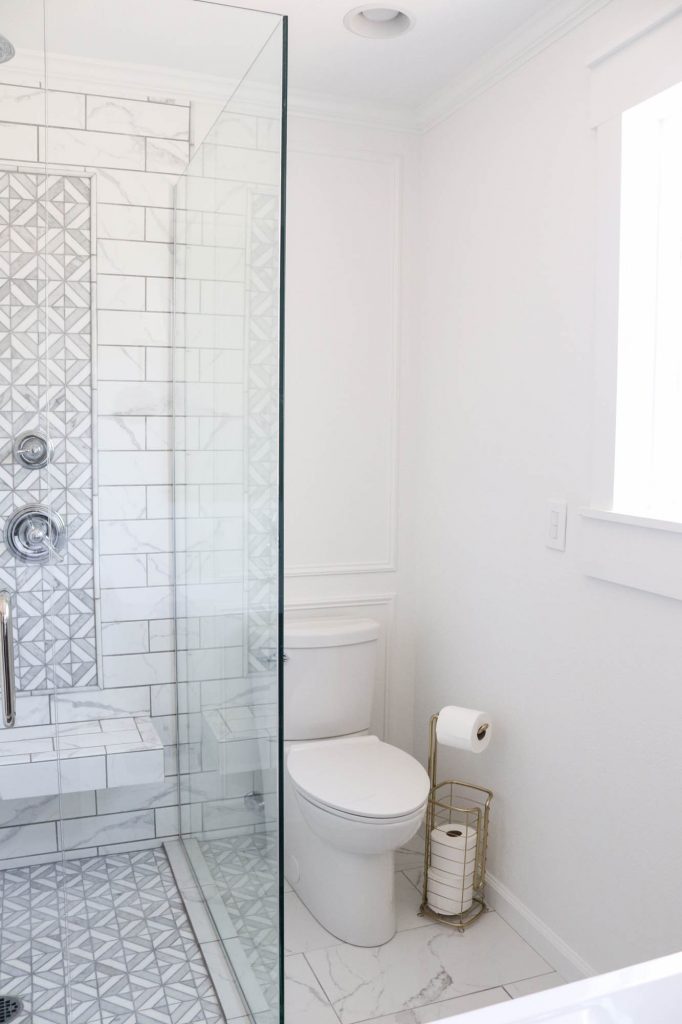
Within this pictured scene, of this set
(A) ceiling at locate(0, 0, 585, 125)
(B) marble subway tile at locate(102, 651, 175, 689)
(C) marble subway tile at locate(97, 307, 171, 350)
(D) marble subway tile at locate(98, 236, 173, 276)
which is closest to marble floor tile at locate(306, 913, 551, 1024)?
(B) marble subway tile at locate(102, 651, 175, 689)

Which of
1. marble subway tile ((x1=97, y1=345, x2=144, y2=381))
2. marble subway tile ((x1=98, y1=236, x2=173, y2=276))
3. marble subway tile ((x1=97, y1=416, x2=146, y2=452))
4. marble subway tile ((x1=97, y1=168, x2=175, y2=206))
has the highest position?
marble subway tile ((x1=97, y1=168, x2=175, y2=206))

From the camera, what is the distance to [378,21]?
2.36 m

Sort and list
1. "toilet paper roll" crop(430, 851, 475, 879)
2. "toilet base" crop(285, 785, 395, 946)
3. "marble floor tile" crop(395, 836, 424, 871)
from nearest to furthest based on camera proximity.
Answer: "toilet base" crop(285, 785, 395, 946)
"toilet paper roll" crop(430, 851, 475, 879)
"marble floor tile" crop(395, 836, 424, 871)

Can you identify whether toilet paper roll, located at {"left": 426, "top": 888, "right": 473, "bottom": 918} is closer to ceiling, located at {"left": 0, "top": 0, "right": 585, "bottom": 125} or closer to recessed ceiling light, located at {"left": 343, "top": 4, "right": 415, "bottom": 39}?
ceiling, located at {"left": 0, "top": 0, "right": 585, "bottom": 125}

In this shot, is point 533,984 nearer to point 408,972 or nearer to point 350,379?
point 408,972

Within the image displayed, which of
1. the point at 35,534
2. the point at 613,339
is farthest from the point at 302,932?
the point at 613,339

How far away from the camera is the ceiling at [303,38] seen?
1386 millimetres

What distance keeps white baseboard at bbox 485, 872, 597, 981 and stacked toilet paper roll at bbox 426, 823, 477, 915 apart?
0.27 feet

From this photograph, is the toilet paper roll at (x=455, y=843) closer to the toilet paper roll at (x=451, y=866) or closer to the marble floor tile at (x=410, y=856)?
the toilet paper roll at (x=451, y=866)

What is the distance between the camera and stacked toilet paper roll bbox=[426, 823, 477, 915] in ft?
8.09

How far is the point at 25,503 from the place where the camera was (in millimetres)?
1411

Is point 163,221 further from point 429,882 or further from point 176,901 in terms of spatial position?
point 429,882

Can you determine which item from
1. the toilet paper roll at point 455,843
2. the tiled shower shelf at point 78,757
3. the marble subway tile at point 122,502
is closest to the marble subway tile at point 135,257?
the marble subway tile at point 122,502

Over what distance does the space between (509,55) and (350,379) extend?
1.08 meters
